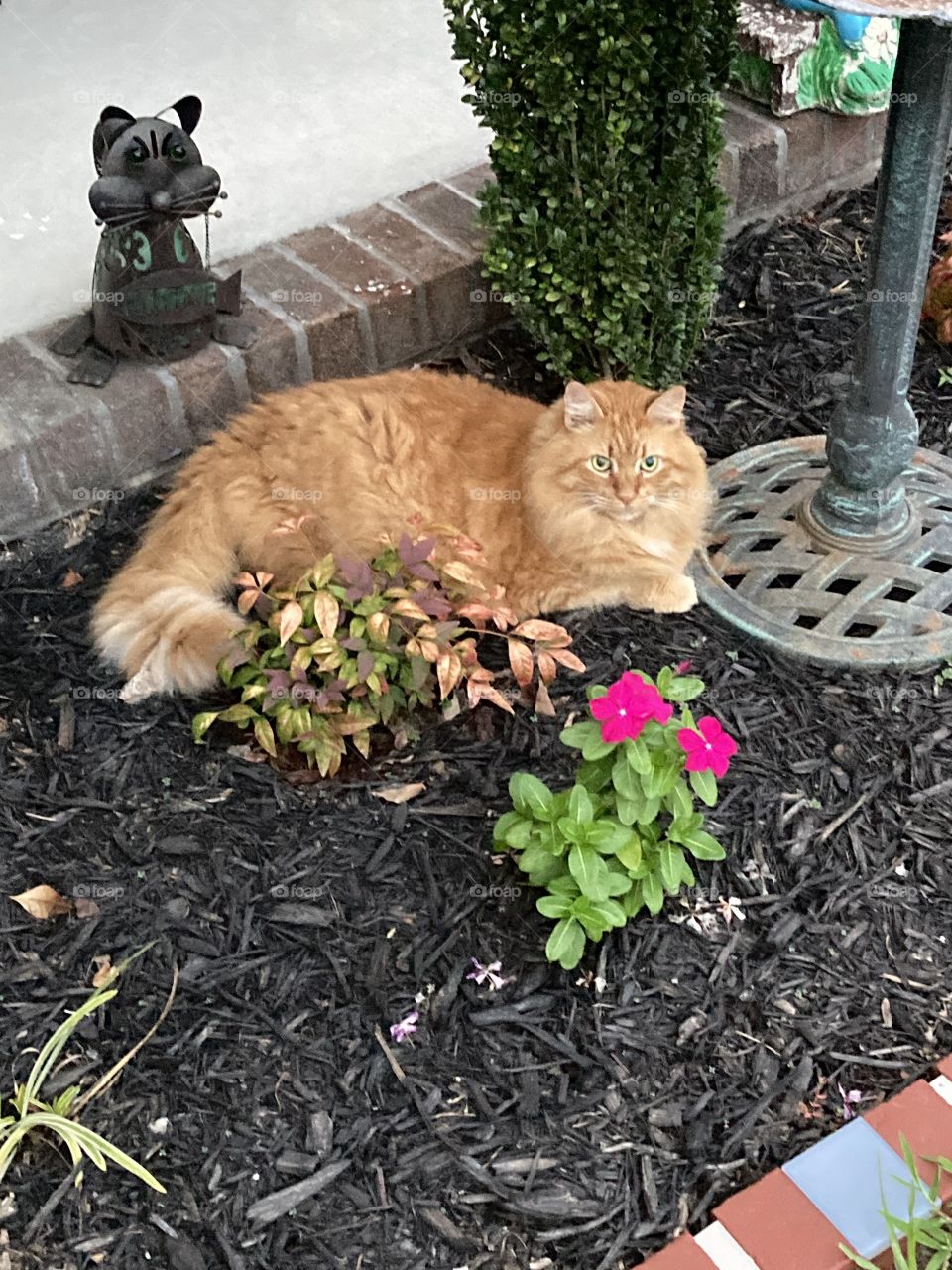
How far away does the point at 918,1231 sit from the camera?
81.4 inches

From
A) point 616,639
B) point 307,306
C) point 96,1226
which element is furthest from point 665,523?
point 96,1226

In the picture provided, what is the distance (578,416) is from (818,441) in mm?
991

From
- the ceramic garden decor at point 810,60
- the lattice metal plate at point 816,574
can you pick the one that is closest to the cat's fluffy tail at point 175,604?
the lattice metal plate at point 816,574

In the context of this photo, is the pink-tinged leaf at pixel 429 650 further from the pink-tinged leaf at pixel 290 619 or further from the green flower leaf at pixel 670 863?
the green flower leaf at pixel 670 863

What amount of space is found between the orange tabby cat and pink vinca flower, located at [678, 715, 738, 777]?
905mm

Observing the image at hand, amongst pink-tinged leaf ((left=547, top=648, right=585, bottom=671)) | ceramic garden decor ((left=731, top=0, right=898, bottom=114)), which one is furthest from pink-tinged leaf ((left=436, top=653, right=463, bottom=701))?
ceramic garden decor ((left=731, top=0, right=898, bottom=114))

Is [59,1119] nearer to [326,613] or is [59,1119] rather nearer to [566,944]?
[566,944]

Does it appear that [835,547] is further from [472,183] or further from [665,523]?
[472,183]

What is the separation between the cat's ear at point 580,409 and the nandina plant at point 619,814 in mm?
779

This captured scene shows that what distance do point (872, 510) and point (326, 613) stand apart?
4.80ft

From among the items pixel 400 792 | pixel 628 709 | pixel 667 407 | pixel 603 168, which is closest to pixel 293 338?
pixel 603 168

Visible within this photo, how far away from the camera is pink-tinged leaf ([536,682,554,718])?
2.97 m

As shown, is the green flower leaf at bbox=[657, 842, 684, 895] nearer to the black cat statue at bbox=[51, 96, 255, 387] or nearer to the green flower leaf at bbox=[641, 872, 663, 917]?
the green flower leaf at bbox=[641, 872, 663, 917]

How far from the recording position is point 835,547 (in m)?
3.29
